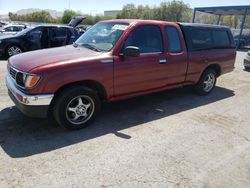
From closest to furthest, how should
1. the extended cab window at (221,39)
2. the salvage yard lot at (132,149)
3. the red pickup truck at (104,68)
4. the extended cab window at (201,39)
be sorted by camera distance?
1. the salvage yard lot at (132,149)
2. the red pickup truck at (104,68)
3. the extended cab window at (201,39)
4. the extended cab window at (221,39)

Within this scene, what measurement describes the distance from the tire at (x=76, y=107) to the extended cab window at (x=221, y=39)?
4.05 m

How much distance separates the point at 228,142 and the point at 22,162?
316 cm

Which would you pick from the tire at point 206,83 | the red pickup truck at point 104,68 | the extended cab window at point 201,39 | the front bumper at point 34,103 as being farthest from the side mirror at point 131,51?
the tire at point 206,83

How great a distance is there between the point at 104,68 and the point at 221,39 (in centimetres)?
416

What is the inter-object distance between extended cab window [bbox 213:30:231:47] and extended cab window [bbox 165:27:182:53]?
167 cm

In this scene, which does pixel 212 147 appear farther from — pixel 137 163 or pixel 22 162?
pixel 22 162

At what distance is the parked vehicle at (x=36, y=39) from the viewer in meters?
A: 10.9

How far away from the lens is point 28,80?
3889 mm

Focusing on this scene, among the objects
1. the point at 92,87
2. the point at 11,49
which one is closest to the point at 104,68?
the point at 92,87

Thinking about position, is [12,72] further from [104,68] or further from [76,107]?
[104,68]

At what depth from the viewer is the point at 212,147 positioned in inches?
162

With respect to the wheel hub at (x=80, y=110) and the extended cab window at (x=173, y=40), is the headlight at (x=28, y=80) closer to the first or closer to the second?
the wheel hub at (x=80, y=110)

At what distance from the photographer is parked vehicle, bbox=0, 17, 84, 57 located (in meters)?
10.9

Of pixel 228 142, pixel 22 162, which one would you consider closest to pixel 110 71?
pixel 22 162
